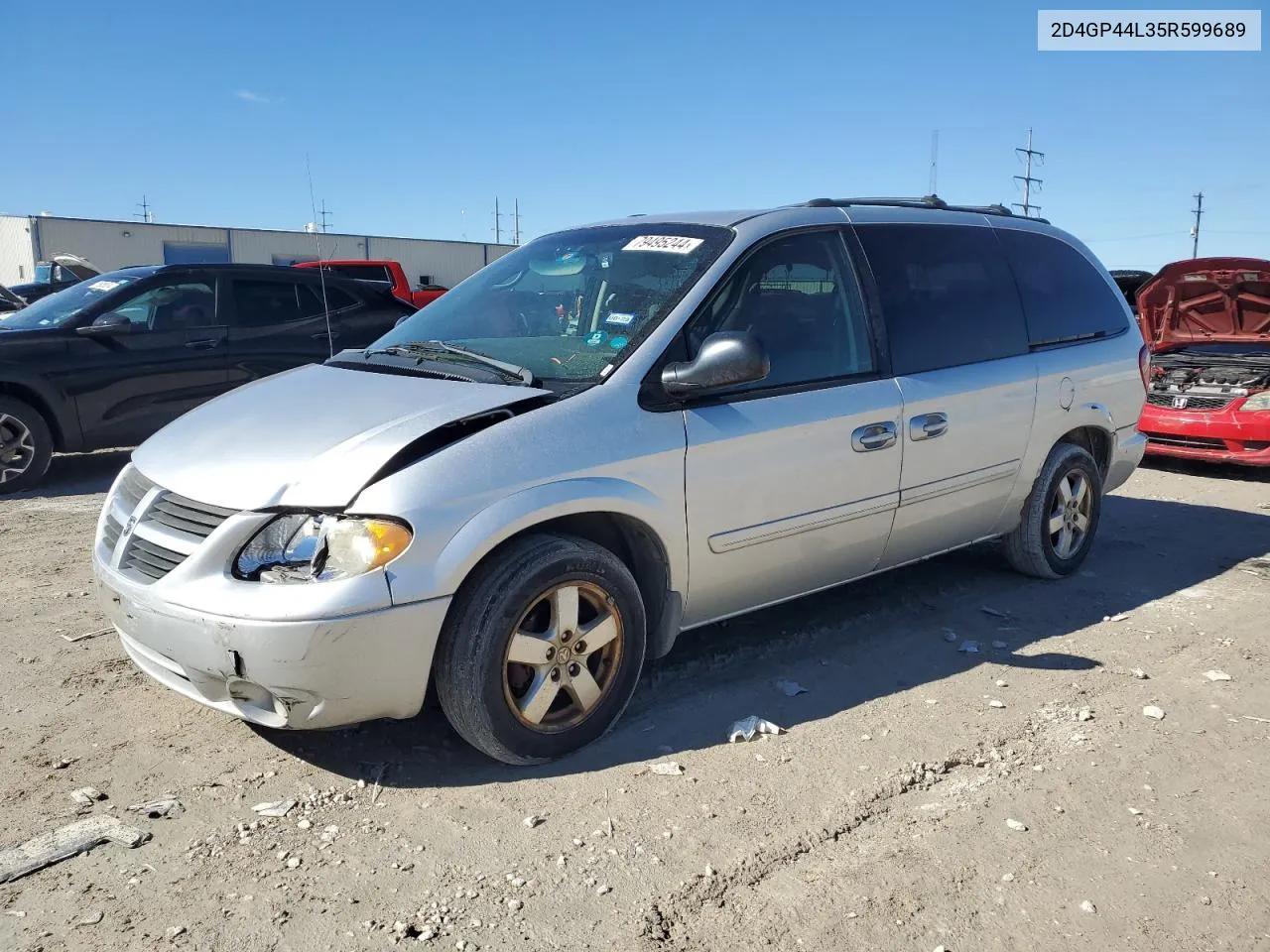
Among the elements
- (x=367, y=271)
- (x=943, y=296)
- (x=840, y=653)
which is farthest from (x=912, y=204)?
(x=367, y=271)

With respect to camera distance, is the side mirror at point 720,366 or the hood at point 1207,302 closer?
the side mirror at point 720,366

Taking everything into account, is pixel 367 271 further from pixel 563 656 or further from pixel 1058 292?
pixel 563 656

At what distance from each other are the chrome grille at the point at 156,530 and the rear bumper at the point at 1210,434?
7340mm

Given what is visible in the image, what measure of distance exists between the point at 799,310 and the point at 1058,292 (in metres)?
2.01

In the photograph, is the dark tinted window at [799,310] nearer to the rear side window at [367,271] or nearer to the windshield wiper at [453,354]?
the windshield wiper at [453,354]

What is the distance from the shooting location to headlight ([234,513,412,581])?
115 inches

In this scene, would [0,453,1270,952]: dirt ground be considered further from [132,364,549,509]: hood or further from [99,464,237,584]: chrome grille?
[132,364,549,509]: hood

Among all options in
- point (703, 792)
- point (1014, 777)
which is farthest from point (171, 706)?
point (1014, 777)

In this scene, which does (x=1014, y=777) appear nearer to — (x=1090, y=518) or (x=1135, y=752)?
(x=1135, y=752)

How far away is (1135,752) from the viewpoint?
349cm

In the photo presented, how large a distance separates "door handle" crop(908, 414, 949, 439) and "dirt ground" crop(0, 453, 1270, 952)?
3.12 feet

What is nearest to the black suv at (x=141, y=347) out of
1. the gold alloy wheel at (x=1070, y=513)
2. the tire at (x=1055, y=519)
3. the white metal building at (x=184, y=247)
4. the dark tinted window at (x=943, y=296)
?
the dark tinted window at (x=943, y=296)

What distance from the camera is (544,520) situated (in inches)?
127

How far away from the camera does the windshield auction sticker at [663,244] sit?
394cm
